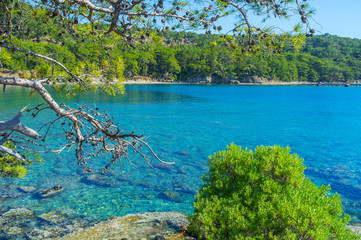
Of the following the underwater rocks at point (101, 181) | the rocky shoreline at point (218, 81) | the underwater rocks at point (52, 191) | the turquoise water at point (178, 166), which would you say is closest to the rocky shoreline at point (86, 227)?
the turquoise water at point (178, 166)

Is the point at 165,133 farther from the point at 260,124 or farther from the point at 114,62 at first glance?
the point at 114,62

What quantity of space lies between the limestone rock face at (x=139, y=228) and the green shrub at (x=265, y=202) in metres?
1.55

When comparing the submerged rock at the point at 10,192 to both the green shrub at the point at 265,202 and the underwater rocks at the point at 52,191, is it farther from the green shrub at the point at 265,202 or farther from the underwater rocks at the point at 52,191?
the green shrub at the point at 265,202

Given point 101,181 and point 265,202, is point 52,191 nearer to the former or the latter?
point 101,181

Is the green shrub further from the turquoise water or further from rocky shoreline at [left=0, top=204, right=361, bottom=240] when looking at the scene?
the turquoise water

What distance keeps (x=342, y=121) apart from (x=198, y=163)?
29119 mm

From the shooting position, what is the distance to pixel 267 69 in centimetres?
14888

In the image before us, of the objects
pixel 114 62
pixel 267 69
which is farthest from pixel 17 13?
pixel 267 69

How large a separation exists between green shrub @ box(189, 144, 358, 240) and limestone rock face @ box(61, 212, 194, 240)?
1.55 m

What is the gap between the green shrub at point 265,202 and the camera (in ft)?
15.0

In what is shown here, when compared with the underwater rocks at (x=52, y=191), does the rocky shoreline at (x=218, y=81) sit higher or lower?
higher

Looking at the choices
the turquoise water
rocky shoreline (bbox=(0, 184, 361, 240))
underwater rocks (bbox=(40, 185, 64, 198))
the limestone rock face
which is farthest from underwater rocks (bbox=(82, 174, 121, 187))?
the limestone rock face

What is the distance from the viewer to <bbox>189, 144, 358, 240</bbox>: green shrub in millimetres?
4586

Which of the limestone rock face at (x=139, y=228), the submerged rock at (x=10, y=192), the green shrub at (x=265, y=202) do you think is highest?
the green shrub at (x=265, y=202)
